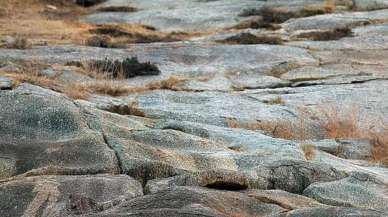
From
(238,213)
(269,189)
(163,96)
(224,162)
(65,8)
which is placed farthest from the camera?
(65,8)

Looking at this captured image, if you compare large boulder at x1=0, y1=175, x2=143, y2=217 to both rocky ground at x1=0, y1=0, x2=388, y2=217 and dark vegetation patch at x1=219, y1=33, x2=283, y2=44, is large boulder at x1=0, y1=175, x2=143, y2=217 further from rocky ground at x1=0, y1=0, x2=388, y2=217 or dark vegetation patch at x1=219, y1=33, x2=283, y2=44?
dark vegetation patch at x1=219, y1=33, x2=283, y2=44

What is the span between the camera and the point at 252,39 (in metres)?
26.6

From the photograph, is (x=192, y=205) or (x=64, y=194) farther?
(x=64, y=194)

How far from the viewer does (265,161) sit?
36.8 feet

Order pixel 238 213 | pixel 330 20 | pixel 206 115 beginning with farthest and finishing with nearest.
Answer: pixel 330 20, pixel 206 115, pixel 238 213

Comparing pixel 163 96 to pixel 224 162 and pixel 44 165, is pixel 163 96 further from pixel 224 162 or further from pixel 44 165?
pixel 44 165

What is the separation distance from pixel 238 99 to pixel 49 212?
10.2 meters

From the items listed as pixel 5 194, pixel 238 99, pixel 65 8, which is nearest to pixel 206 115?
pixel 238 99

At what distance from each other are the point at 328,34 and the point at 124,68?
956 cm

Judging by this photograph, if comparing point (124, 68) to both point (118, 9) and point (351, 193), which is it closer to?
point (351, 193)

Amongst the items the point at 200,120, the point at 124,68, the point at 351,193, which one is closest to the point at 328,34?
the point at 124,68

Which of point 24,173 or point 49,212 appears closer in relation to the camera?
point 49,212

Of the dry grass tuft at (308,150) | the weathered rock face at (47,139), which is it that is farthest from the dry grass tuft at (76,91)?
the dry grass tuft at (308,150)

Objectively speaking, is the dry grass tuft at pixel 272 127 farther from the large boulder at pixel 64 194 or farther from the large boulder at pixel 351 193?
the large boulder at pixel 64 194
